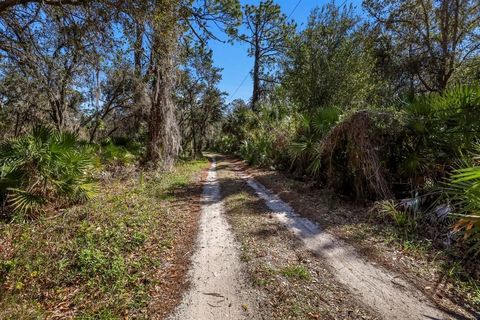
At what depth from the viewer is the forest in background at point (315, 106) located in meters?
4.70

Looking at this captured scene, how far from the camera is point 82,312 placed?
114 inches

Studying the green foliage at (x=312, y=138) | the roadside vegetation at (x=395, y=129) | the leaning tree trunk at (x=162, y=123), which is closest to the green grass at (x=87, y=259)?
the roadside vegetation at (x=395, y=129)

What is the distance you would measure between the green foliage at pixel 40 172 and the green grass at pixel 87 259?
18.6 inches

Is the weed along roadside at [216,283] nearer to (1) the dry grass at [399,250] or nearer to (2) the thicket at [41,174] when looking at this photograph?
(1) the dry grass at [399,250]

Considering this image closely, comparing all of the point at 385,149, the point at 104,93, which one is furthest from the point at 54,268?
the point at 104,93

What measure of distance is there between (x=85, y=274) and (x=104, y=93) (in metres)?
14.6

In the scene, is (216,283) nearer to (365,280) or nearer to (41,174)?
(365,280)

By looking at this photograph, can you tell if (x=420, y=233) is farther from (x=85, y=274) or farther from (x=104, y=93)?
(x=104, y=93)

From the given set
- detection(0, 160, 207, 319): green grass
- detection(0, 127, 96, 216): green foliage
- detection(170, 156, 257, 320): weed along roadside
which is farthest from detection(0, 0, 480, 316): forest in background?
detection(170, 156, 257, 320): weed along roadside

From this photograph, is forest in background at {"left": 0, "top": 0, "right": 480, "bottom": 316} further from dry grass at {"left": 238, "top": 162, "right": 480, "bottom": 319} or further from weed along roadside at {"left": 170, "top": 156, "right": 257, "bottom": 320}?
weed along roadside at {"left": 170, "top": 156, "right": 257, "bottom": 320}

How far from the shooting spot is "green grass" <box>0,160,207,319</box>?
3.04 meters

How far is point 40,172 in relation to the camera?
550 centimetres

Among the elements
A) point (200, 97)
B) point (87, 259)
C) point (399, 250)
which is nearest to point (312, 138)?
point (399, 250)

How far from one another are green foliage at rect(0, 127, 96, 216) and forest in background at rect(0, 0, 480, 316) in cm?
2
